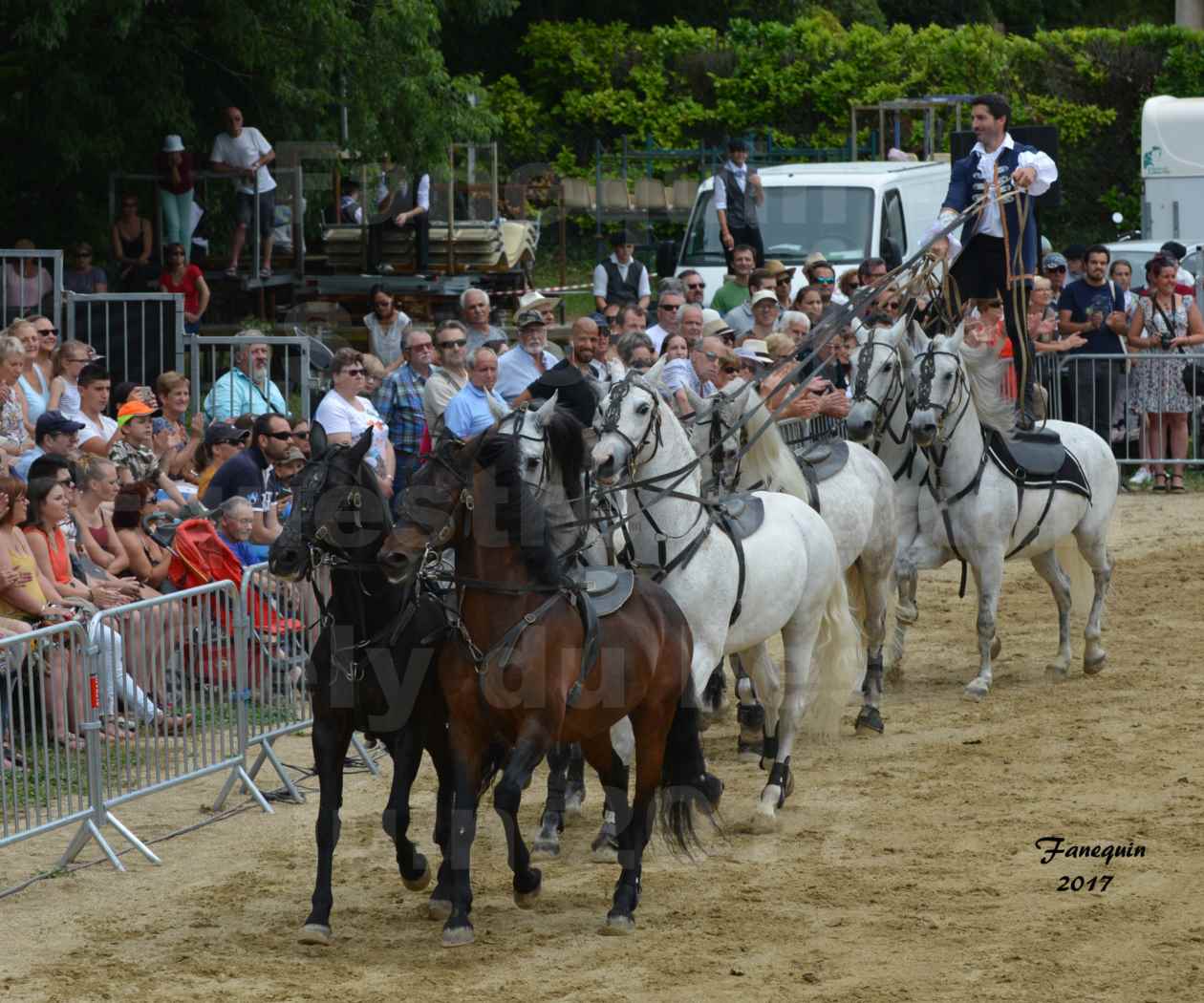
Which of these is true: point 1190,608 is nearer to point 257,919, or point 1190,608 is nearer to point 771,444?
point 771,444

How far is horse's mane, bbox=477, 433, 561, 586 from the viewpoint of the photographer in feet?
23.7

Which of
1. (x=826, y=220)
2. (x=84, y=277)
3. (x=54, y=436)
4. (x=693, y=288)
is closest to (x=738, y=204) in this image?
(x=826, y=220)

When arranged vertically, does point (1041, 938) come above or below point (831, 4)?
below

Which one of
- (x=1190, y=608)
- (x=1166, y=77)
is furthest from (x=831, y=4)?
(x=1190, y=608)

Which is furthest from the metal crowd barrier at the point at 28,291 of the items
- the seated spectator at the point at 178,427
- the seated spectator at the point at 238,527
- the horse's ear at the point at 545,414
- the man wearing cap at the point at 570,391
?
the horse's ear at the point at 545,414

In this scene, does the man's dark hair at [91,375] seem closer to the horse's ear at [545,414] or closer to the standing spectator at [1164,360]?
the horse's ear at [545,414]

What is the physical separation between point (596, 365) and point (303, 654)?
3204 mm

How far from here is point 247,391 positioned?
1289 centimetres

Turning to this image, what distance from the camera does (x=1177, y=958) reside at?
7.01 m

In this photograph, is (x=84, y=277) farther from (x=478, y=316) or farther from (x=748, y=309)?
(x=748, y=309)

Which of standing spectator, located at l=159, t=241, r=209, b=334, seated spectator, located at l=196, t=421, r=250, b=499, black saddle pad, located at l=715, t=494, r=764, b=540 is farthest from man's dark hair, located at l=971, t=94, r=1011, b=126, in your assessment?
standing spectator, located at l=159, t=241, r=209, b=334

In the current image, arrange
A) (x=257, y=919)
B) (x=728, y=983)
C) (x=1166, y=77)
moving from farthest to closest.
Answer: (x=1166, y=77) < (x=257, y=919) < (x=728, y=983)

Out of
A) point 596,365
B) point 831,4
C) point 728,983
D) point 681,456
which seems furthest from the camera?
point 831,4

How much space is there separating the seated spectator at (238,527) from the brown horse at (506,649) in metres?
3.23
